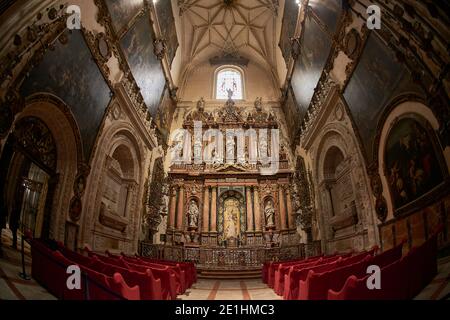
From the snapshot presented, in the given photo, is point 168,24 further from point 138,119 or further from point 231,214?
point 231,214

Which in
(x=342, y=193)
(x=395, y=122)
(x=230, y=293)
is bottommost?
(x=230, y=293)

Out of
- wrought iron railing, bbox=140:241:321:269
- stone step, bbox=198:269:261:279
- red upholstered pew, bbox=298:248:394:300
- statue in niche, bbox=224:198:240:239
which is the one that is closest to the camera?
red upholstered pew, bbox=298:248:394:300

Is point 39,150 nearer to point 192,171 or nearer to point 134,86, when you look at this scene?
point 134,86

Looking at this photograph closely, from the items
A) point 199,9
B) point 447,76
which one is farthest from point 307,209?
point 199,9

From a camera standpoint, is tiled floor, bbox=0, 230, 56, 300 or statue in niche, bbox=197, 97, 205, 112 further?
statue in niche, bbox=197, 97, 205, 112

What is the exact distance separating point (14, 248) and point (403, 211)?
26.0 feet

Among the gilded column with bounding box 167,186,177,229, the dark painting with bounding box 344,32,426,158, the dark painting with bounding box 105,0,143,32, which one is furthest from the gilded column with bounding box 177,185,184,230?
the dark painting with bounding box 344,32,426,158

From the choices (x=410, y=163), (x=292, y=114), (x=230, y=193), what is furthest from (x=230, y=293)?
(x=292, y=114)

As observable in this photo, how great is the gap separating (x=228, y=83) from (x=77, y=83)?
12474 millimetres

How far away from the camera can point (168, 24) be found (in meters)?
12.4

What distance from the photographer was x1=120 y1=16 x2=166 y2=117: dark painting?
905 cm

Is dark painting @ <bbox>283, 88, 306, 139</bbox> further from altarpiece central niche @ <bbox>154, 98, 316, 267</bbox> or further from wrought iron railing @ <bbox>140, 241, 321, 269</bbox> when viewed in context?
wrought iron railing @ <bbox>140, 241, 321, 269</bbox>

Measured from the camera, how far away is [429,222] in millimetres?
4723

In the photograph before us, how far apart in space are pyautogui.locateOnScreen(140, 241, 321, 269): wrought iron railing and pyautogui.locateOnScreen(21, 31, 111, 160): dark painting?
5.36 m
